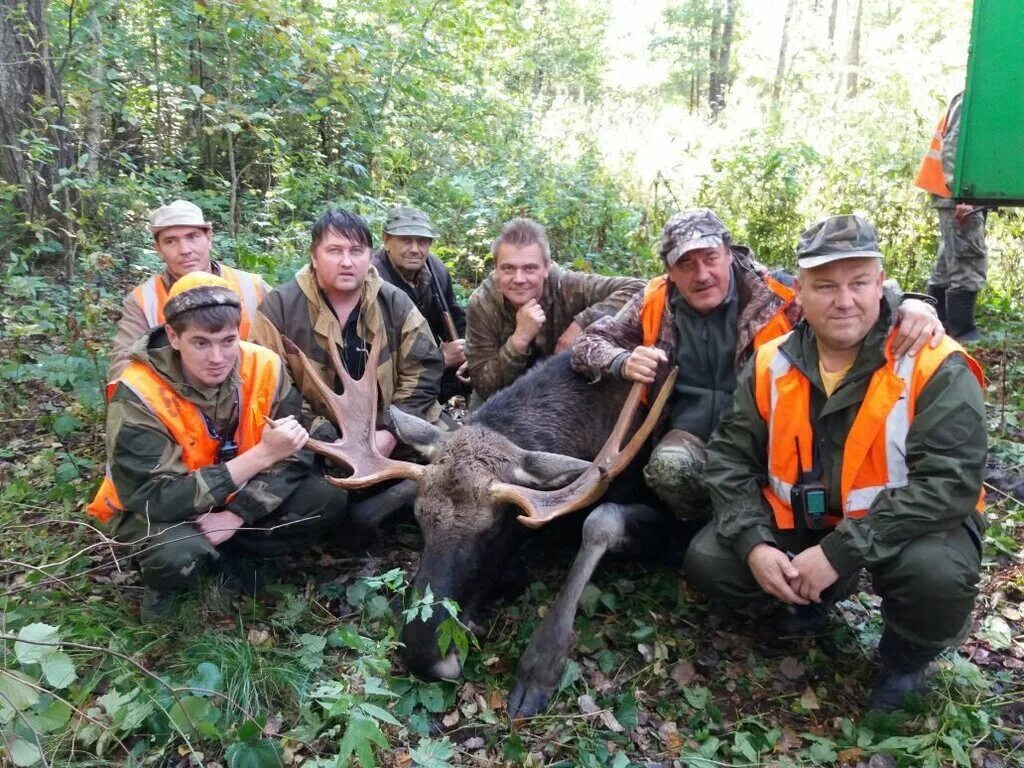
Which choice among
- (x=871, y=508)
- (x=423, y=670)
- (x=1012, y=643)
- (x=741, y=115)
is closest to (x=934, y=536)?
(x=871, y=508)

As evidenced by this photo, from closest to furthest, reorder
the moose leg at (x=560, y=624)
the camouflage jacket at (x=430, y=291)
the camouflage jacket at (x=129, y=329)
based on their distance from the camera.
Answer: the moose leg at (x=560, y=624) → the camouflage jacket at (x=129, y=329) → the camouflage jacket at (x=430, y=291)

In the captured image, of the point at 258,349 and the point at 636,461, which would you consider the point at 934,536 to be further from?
the point at 258,349

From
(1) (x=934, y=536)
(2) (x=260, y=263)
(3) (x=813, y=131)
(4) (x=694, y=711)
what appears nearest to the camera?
(1) (x=934, y=536)

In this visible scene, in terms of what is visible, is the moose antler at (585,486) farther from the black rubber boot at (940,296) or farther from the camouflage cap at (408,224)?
the black rubber boot at (940,296)

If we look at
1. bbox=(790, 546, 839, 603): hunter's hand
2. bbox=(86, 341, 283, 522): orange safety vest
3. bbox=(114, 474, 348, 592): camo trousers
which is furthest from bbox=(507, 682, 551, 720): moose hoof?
bbox=(86, 341, 283, 522): orange safety vest

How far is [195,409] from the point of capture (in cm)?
405

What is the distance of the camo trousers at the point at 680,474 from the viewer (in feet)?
13.6

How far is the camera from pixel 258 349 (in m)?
4.36

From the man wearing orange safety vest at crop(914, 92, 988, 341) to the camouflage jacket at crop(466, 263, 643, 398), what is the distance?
140 inches

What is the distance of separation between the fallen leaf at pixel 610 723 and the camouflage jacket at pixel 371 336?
2.36m

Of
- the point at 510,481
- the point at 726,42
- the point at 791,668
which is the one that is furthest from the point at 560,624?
the point at 726,42

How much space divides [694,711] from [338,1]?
11.0m

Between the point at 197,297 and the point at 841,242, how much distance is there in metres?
3.05

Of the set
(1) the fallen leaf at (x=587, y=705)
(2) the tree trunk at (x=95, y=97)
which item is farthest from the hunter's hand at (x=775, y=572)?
(2) the tree trunk at (x=95, y=97)
